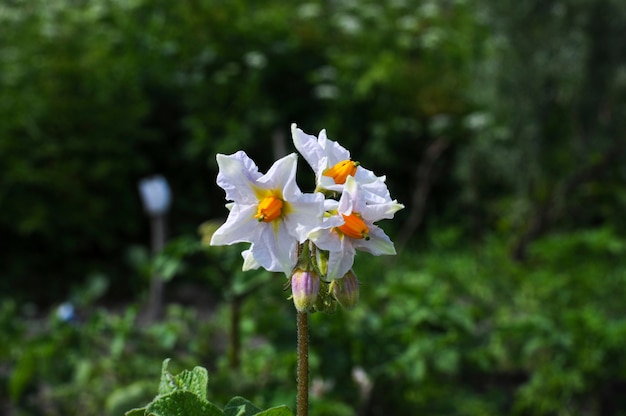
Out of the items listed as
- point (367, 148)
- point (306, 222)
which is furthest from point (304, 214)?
point (367, 148)

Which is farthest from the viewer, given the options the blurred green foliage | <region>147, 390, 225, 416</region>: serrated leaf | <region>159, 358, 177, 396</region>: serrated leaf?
the blurred green foliage

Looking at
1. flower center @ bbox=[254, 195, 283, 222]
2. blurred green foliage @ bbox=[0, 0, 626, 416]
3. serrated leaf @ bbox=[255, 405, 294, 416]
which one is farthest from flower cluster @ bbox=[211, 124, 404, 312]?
blurred green foliage @ bbox=[0, 0, 626, 416]

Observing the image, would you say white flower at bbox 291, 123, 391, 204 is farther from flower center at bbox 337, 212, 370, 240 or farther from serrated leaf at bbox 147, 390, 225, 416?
serrated leaf at bbox 147, 390, 225, 416

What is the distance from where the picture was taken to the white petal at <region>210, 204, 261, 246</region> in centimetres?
110

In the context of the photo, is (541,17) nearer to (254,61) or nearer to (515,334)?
(254,61)

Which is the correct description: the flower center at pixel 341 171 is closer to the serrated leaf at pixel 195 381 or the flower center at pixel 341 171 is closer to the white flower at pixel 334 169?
the white flower at pixel 334 169

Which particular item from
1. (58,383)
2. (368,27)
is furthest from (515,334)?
(368,27)

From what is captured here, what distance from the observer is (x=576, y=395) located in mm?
3172

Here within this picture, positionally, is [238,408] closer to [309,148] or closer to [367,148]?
[309,148]

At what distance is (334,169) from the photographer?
113 cm

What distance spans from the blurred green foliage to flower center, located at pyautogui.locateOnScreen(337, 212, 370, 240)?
1723 mm

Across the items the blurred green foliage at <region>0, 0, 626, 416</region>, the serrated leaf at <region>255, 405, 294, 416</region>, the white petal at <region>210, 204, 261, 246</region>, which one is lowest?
the serrated leaf at <region>255, 405, 294, 416</region>

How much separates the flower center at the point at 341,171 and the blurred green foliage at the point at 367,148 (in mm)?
1699

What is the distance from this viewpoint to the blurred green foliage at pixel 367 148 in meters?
3.32
